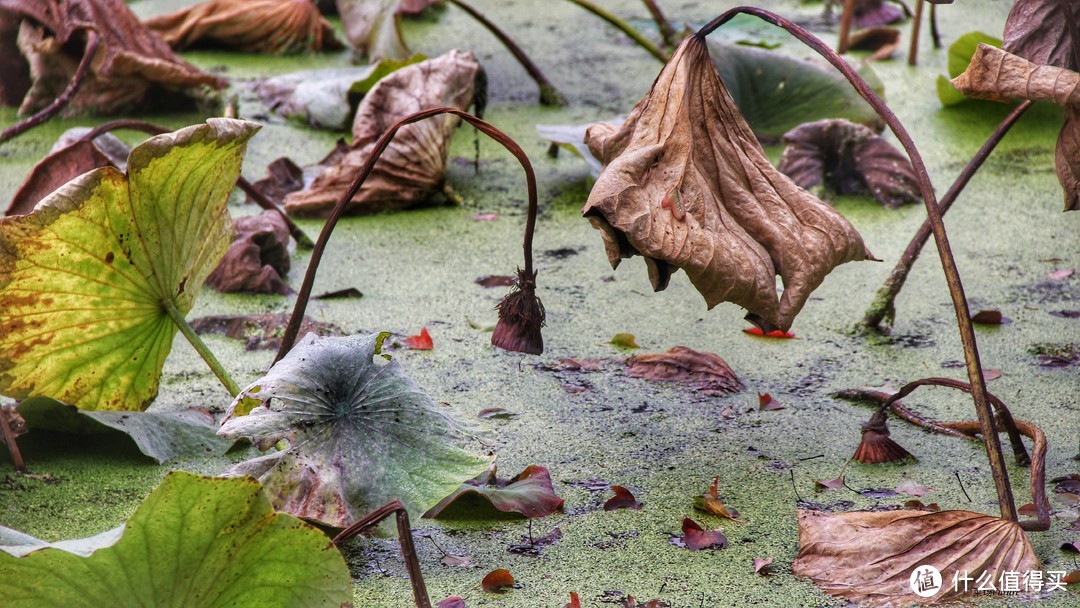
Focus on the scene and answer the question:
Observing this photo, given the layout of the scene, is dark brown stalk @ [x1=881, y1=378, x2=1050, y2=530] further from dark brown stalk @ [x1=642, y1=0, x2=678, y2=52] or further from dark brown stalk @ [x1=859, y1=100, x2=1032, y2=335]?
dark brown stalk @ [x1=642, y1=0, x2=678, y2=52]

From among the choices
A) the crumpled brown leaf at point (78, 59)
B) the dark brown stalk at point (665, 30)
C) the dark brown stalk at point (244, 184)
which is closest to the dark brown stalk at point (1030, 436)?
the dark brown stalk at point (244, 184)

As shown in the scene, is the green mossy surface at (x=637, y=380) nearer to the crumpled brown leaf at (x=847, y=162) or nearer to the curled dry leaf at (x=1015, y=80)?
the crumpled brown leaf at (x=847, y=162)

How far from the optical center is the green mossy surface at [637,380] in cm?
117

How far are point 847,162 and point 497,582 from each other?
151cm

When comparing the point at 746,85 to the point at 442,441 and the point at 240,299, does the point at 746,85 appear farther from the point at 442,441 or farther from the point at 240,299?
the point at 442,441

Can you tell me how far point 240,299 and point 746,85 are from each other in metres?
1.27

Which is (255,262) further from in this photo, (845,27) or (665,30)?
(845,27)

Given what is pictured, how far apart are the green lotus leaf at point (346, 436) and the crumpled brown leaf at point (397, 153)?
3.24ft

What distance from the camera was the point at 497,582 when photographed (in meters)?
1.11

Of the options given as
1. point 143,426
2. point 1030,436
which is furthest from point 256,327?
point 1030,436

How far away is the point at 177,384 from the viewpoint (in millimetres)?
1571

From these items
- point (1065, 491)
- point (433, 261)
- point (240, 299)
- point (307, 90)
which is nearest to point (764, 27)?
point (307, 90)

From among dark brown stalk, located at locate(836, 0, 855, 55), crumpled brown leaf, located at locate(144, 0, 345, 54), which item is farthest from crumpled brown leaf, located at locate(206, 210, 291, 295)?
dark brown stalk, located at locate(836, 0, 855, 55)

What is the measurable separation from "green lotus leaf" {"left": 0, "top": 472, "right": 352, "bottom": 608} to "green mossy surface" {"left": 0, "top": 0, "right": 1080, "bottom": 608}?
0.14 meters
